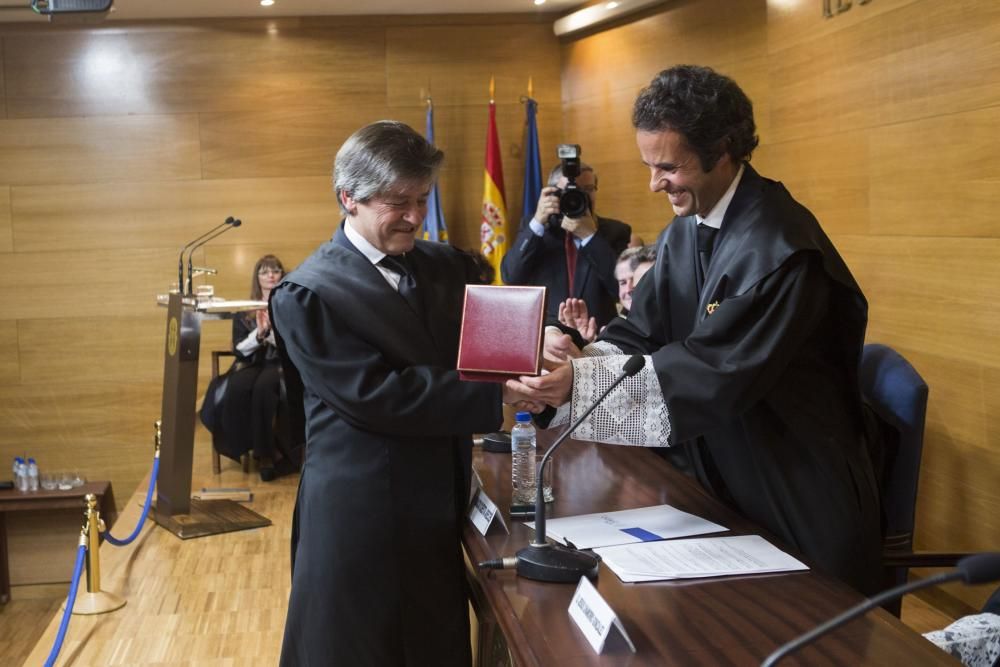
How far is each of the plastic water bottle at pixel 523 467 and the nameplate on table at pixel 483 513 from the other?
0.23ft

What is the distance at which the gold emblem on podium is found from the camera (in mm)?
4996

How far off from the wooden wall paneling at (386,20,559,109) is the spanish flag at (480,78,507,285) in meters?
0.21

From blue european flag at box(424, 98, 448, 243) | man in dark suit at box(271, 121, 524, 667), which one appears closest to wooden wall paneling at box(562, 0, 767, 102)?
blue european flag at box(424, 98, 448, 243)

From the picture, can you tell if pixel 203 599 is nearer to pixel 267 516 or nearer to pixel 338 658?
pixel 267 516

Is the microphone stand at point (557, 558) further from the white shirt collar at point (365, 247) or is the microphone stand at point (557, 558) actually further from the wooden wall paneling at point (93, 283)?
the wooden wall paneling at point (93, 283)

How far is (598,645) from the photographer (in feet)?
4.95

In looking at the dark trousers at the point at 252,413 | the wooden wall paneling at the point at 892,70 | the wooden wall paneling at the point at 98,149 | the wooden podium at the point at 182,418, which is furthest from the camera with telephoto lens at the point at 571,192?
the wooden wall paneling at the point at 98,149

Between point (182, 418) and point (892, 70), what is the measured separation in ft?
10.8

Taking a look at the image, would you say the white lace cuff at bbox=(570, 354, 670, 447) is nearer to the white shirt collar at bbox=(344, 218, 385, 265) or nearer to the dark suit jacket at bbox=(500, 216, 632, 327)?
the white shirt collar at bbox=(344, 218, 385, 265)

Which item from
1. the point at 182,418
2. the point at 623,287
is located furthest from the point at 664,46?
the point at 182,418

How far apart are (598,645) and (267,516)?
403 centimetres

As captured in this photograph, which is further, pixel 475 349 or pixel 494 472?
pixel 494 472

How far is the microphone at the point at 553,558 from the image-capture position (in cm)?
180

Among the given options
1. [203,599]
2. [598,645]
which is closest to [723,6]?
[203,599]
